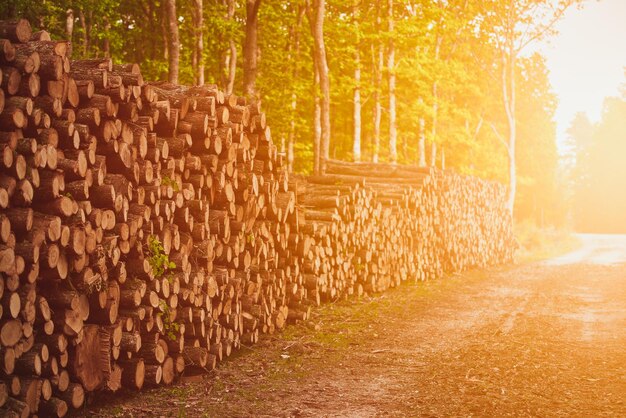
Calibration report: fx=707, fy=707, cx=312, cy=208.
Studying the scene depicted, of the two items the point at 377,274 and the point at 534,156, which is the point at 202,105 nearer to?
the point at 377,274

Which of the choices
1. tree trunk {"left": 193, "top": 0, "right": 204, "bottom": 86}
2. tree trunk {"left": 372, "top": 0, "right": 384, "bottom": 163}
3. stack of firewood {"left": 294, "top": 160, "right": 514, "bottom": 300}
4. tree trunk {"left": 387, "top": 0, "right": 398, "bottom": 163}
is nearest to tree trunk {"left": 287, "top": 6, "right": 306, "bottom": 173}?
tree trunk {"left": 372, "top": 0, "right": 384, "bottom": 163}

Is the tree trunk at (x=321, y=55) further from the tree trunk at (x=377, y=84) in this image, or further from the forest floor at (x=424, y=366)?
the forest floor at (x=424, y=366)

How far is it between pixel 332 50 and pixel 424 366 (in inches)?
941

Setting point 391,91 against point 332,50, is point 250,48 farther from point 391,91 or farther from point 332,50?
point 391,91

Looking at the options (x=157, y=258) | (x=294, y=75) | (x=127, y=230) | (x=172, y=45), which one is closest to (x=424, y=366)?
(x=157, y=258)

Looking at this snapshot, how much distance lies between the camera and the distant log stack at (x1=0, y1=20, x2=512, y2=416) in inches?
208

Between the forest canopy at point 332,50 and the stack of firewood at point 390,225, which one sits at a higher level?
the forest canopy at point 332,50

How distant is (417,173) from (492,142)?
110ft

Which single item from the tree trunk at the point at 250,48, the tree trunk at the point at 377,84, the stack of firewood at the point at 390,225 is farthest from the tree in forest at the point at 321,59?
the tree trunk at the point at 377,84

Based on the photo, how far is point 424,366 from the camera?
8.02m

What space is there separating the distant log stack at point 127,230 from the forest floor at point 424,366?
0.45 metres

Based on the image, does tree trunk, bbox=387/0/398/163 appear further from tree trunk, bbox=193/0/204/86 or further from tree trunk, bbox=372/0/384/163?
tree trunk, bbox=193/0/204/86

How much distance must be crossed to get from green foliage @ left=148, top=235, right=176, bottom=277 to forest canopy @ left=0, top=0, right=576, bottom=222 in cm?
1393

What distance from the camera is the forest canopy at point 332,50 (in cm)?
2533
